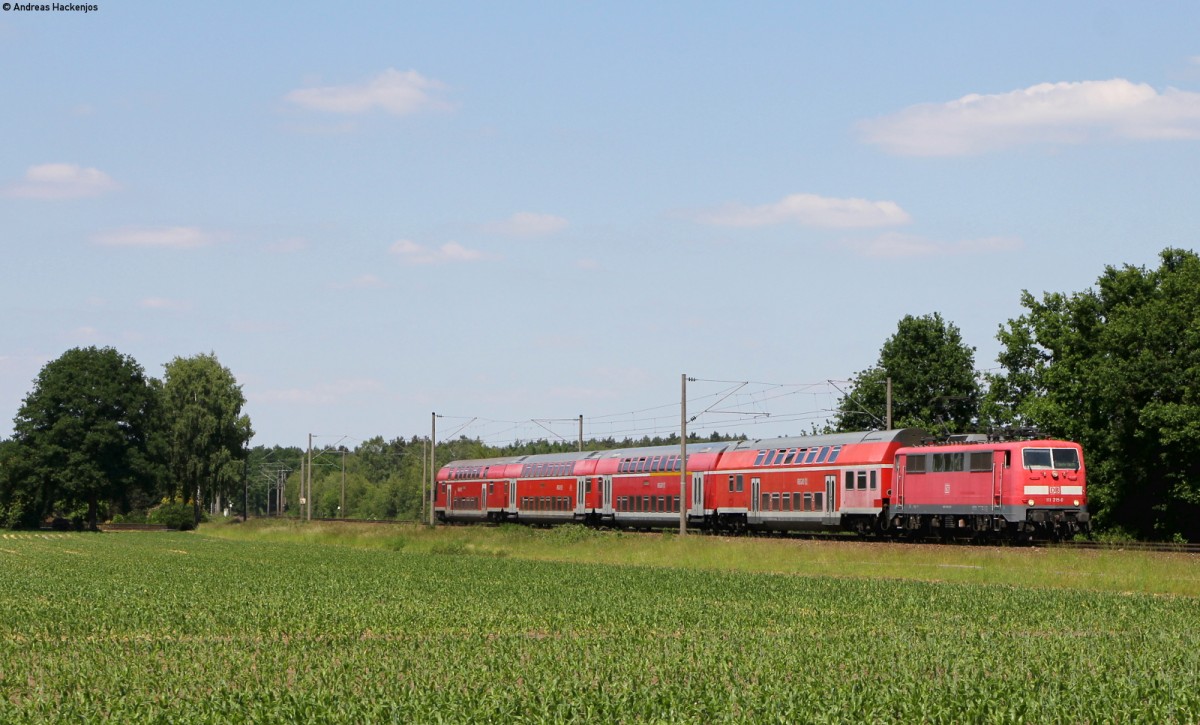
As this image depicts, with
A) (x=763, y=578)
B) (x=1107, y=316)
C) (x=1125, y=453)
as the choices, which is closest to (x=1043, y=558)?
(x=763, y=578)

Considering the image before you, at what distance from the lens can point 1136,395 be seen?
6456cm

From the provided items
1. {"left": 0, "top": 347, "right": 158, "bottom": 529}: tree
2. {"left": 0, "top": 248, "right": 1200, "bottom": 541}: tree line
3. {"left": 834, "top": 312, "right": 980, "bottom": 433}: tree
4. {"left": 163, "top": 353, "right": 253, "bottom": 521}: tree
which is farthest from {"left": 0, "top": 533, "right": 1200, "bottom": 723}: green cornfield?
{"left": 163, "top": 353, "right": 253, "bottom": 521}: tree

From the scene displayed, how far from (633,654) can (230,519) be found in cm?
9780

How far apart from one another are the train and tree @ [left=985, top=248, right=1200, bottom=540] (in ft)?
30.6

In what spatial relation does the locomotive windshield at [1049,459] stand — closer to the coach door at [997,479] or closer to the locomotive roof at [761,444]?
the coach door at [997,479]

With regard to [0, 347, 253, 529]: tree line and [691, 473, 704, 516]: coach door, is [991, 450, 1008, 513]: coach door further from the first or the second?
[0, 347, 253, 529]: tree line

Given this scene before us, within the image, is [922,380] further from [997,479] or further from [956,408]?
[997,479]

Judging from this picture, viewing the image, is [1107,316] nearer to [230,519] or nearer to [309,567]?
[309,567]

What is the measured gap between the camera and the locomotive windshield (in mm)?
46438

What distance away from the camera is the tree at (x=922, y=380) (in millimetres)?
94375

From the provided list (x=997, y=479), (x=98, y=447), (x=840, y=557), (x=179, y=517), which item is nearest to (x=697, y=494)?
(x=840, y=557)

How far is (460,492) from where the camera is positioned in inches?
3627

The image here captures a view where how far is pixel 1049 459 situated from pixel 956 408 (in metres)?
49.7

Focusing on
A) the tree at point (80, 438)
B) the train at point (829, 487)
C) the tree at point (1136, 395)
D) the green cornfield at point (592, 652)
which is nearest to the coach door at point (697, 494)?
the train at point (829, 487)
